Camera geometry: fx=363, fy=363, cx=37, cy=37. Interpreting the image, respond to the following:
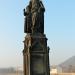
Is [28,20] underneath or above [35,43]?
above

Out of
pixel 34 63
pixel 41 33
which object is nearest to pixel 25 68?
pixel 34 63

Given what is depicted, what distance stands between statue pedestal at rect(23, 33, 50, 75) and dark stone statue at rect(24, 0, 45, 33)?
0.46 metres

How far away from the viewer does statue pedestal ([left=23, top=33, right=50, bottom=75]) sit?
60.5ft

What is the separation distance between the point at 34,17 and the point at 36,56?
6.79 feet

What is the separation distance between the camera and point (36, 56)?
1853cm

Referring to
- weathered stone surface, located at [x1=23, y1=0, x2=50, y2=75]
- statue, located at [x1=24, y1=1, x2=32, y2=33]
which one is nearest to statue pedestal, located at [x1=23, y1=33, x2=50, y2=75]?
weathered stone surface, located at [x1=23, y1=0, x2=50, y2=75]

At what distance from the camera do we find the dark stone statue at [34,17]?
19.0 metres

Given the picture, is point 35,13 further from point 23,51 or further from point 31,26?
point 23,51

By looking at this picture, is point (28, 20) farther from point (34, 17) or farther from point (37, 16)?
point (37, 16)

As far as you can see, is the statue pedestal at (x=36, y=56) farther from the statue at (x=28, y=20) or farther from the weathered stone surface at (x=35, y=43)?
the statue at (x=28, y=20)

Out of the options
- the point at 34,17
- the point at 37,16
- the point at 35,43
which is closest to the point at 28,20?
the point at 34,17

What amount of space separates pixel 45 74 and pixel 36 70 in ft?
1.66

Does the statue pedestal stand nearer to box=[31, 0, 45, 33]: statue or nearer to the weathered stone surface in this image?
the weathered stone surface

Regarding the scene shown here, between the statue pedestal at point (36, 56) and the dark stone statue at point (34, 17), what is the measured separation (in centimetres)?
46
